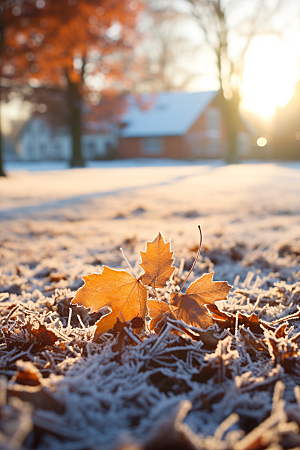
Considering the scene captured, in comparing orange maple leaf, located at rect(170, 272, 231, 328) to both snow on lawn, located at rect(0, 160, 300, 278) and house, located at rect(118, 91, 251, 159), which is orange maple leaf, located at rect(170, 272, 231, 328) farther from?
house, located at rect(118, 91, 251, 159)

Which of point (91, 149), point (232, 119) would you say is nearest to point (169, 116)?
point (91, 149)

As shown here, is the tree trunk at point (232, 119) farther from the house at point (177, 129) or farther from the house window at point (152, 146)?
the house window at point (152, 146)

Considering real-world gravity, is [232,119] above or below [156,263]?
above

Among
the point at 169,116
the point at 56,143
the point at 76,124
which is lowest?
the point at 76,124

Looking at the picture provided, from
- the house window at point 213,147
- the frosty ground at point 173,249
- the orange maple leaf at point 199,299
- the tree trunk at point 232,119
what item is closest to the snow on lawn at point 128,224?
the frosty ground at point 173,249

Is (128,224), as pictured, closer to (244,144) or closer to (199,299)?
(199,299)

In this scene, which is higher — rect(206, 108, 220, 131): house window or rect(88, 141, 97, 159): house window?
rect(206, 108, 220, 131): house window

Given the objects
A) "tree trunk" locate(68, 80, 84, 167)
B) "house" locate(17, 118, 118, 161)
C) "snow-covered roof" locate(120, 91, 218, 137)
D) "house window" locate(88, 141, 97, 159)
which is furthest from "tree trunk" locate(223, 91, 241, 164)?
"house window" locate(88, 141, 97, 159)
